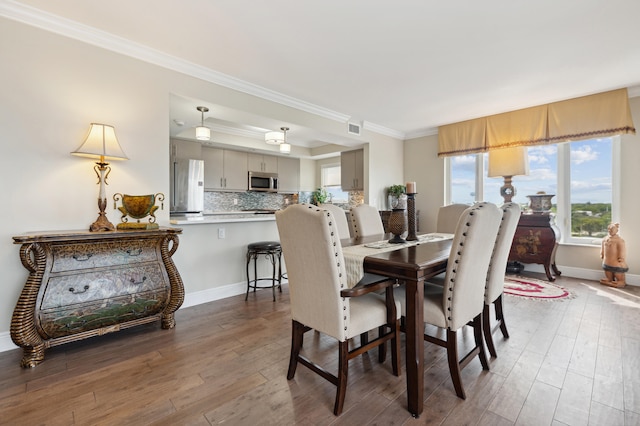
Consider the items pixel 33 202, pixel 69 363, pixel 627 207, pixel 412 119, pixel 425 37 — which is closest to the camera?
pixel 69 363

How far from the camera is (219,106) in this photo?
10.7ft

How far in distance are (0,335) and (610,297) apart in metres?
5.80

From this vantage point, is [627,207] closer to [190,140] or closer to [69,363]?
[69,363]

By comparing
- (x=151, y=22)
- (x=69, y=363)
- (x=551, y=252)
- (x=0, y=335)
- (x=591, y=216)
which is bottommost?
(x=69, y=363)

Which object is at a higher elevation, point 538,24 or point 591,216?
point 538,24

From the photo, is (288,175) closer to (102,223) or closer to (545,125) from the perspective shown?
(102,223)

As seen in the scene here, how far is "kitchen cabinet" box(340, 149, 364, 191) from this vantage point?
563 cm

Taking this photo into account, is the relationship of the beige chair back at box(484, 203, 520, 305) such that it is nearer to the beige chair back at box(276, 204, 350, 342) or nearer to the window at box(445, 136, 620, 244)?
the beige chair back at box(276, 204, 350, 342)

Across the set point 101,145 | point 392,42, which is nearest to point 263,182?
point 101,145

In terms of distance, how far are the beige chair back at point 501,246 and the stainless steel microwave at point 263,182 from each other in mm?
4778

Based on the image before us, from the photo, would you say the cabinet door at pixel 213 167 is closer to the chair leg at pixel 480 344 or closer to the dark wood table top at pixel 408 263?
the dark wood table top at pixel 408 263

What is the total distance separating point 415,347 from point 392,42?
248 cm

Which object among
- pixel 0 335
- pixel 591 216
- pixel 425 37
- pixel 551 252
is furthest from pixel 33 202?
pixel 591 216

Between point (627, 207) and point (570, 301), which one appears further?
point (627, 207)
